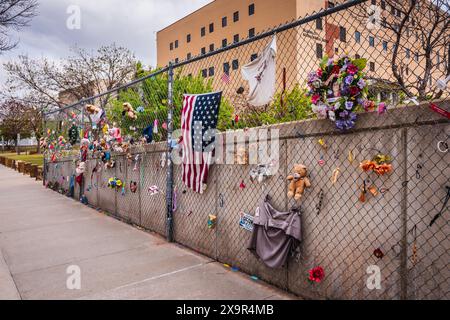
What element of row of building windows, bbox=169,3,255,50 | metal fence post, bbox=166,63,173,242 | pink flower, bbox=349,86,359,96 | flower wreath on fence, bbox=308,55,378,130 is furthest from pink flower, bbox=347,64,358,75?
row of building windows, bbox=169,3,255,50

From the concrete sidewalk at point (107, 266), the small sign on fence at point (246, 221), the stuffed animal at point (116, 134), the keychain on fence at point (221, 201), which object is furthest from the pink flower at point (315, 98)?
the stuffed animal at point (116, 134)

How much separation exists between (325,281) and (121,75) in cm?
2397

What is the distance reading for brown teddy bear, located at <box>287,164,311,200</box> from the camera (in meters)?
3.27

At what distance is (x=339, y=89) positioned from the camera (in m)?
2.89

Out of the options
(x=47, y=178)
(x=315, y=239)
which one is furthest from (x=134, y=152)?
(x=47, y=178)

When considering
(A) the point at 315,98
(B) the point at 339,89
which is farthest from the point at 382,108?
(A) the point at 315,98

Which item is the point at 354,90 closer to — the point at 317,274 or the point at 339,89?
the point at 339,89

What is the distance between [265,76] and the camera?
375cm

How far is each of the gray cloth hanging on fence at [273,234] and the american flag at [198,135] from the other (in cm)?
123

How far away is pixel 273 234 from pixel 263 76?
5.92ft

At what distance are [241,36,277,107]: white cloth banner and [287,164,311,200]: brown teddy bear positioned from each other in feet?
3.12

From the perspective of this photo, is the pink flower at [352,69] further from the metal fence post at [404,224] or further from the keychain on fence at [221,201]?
the keychain on fence at [221,201]
